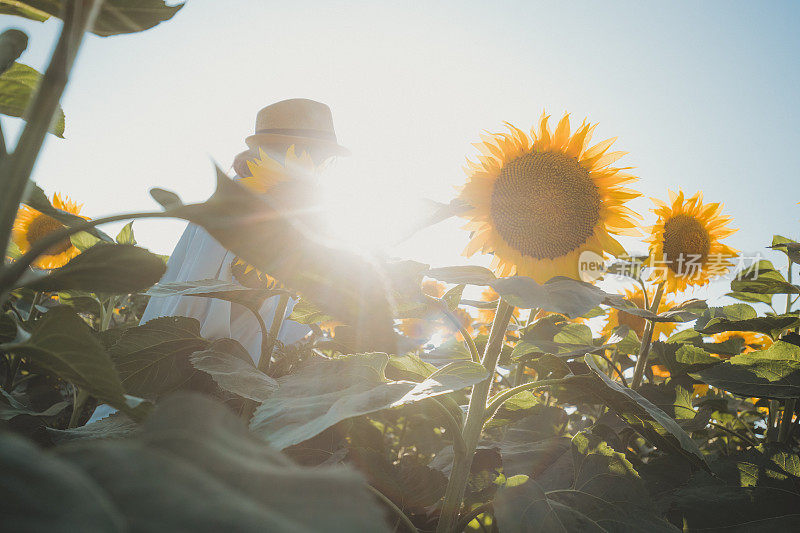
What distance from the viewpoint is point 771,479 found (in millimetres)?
1011

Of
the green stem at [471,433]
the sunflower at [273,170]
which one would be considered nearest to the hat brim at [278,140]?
the sunflower at [273,170]

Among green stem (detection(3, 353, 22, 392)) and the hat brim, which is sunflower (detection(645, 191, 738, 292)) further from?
green stem (detection(3, 353, 22, 392))

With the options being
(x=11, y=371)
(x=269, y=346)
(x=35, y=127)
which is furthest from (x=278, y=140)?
(x=35, y=127)

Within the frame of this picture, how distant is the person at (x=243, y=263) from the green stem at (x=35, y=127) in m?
0.86

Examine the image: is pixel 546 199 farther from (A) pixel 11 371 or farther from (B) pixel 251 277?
(A) pixel 11 371

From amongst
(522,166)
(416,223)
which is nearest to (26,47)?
(416,223)

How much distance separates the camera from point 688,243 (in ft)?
6.60

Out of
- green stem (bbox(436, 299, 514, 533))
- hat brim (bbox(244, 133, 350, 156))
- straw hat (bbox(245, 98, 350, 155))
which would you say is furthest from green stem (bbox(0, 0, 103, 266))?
straw hat (bbox(245, 98, 350, 155))

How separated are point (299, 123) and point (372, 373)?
2.81 m

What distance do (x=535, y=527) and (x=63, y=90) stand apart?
779mm

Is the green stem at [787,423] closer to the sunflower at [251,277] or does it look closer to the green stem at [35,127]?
the sunflower at [251,277]

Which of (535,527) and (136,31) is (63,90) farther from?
(535,527)

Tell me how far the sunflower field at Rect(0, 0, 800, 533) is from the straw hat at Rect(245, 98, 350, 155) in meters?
1.38

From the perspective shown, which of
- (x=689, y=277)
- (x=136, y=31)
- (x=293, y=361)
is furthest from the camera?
(x=689, y=277)
